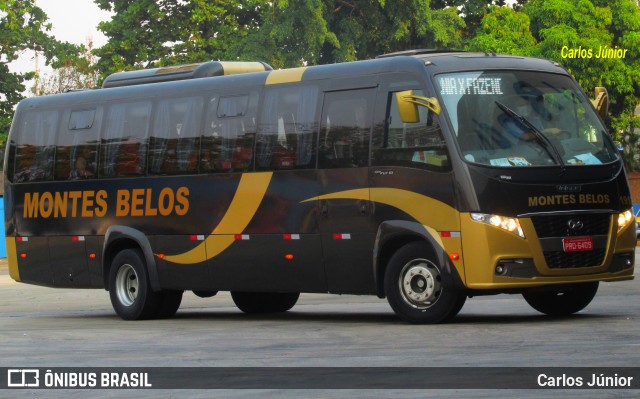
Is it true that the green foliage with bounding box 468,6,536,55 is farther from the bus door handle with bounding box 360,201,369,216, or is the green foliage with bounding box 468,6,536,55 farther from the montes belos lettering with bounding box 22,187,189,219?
the bus door handle with bounding box 360,201,369,216

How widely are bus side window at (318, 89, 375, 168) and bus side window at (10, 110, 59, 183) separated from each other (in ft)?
18.5

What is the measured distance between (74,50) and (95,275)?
4363 centimetres

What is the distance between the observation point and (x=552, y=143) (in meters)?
15.9

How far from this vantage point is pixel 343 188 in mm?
16797

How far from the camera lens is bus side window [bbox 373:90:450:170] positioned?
15.7 metres

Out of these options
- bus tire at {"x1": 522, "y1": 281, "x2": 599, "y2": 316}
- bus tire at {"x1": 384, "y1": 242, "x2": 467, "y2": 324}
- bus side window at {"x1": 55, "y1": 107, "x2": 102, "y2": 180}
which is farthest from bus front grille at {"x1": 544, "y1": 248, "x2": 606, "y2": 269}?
bus side window at {"x1": 55, "y1": 107, "x2": 102, "y2": 180}

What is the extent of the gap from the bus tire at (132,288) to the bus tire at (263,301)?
1315mm

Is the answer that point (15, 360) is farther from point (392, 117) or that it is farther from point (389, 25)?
point (389, 25)

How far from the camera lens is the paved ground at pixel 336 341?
11430mm

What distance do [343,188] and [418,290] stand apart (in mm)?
1575

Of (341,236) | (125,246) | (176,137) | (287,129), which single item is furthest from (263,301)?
(341,236)

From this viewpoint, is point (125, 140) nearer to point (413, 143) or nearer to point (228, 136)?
point (228, 136)

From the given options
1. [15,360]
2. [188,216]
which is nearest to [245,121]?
[188,216]

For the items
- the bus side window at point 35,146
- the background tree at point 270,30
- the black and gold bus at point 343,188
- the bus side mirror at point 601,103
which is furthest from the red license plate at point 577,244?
the background tree at point 270,30
